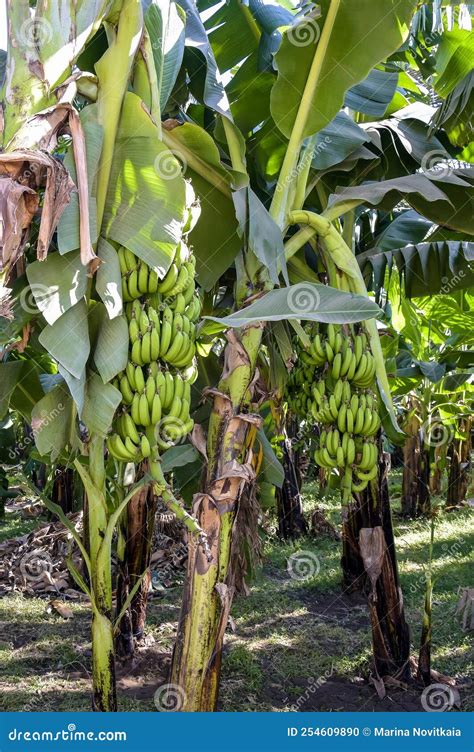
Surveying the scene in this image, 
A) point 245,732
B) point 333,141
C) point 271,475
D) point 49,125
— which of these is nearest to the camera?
point 49,125

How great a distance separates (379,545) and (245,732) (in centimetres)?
144

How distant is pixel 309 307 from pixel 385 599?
6.72 feet

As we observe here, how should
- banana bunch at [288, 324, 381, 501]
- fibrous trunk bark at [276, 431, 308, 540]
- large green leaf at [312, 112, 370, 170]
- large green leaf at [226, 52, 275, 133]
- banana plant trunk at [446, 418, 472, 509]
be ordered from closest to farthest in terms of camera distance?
1. banana bunch at [288, 324, 381, 501]
2. large green leaf at [312, 112, 370, 170]
3. large green leaf at [226, 52, 275, 133]
4. fibrous trunk bark at [276, 431, 308, 540]
5. banana plant trunk at [446, 418, 472, 509]

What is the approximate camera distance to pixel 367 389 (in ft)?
7.78

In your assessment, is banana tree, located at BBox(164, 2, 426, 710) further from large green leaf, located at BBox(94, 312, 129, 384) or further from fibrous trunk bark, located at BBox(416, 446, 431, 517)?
fibrous trunk bark, located at BBox(416, 446, 431, 517)

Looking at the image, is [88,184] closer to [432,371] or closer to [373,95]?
[373,95]

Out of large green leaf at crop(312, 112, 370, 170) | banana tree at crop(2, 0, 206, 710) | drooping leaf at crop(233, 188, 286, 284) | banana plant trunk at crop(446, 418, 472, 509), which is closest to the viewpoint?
banana tree at crop(2, 0, 206, 710)

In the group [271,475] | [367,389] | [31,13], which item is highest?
[31,13]

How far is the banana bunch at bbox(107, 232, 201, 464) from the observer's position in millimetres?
1700

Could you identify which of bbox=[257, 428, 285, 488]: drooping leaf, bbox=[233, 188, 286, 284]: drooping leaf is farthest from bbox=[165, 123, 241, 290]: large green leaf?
bbox=[257, 428, 285, 488]: drooping leaf

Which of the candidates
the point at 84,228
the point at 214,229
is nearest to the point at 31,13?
the point at 84,228

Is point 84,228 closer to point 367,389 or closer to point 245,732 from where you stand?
point 367,389

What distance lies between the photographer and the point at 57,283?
5.29ft

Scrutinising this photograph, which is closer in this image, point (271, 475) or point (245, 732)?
point (245, 732)
